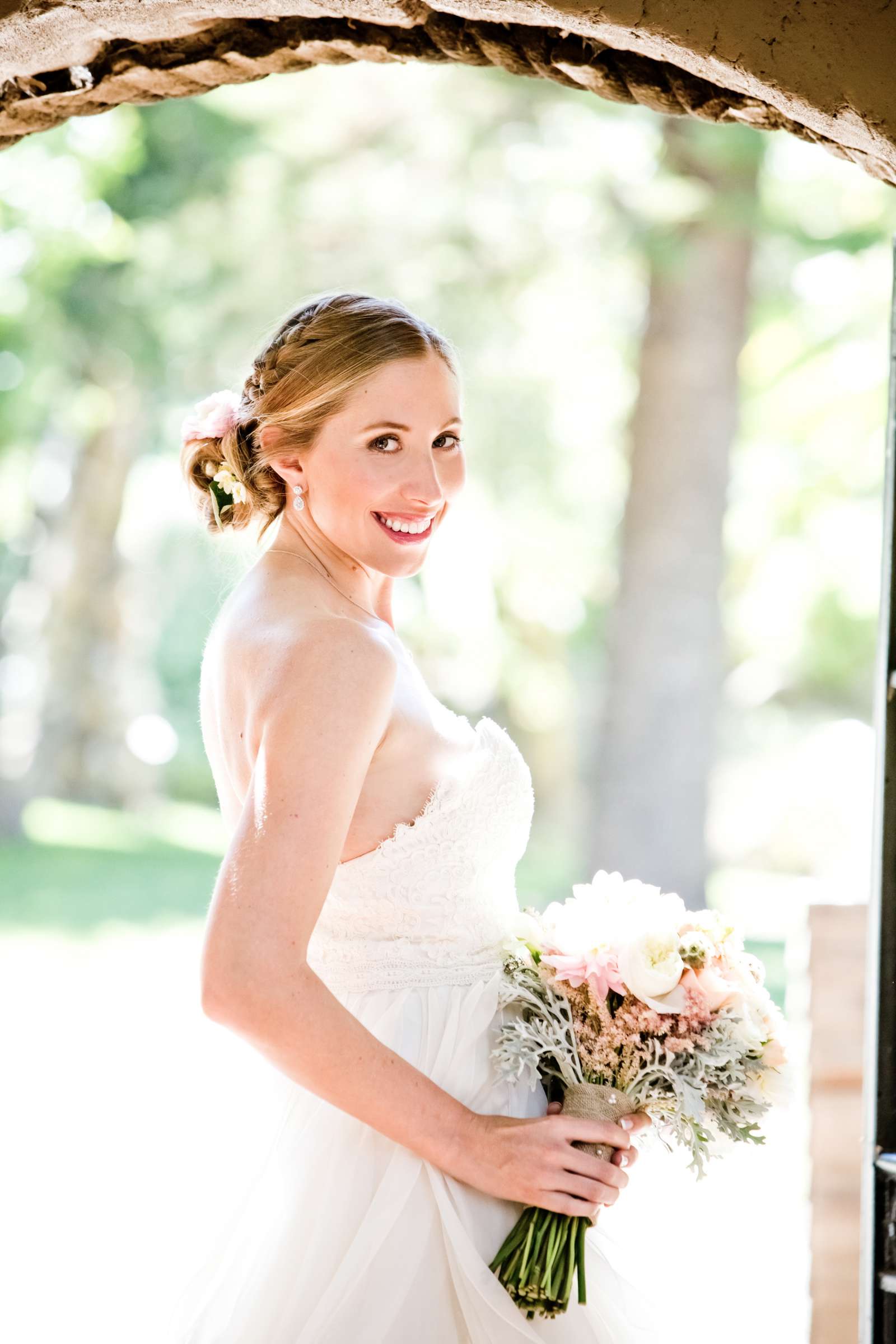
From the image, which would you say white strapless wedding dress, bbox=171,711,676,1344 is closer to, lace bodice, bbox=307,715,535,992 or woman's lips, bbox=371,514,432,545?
lace bodice, bbox=307,715,535,992

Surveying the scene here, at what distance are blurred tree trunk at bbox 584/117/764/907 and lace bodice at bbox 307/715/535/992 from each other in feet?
23.6

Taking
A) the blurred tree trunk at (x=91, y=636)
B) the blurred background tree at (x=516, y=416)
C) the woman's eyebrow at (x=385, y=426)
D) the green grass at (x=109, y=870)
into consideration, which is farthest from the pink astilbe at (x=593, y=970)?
the blurred tree trunk at (x=91, y=636)

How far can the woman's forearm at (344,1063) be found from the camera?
6.25 ft

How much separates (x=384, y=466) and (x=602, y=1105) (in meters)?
1.17

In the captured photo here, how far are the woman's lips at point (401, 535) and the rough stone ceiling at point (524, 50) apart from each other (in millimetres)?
829

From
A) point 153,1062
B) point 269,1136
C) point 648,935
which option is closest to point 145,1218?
point 269,1136

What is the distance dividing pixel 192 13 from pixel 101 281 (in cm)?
1036

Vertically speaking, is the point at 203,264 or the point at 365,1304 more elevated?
the point at 203,264

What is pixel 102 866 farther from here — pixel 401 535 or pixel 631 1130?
pixel 631 1130

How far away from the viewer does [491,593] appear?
15.6 meters

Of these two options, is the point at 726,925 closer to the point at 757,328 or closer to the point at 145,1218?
the point at 145,1218

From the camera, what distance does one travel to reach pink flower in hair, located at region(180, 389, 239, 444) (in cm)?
266

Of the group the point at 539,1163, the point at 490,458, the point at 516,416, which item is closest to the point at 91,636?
the point at 490,458

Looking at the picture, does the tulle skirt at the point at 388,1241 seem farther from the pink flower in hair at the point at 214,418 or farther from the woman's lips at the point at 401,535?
the pink flower in hair at the point at 214,418
